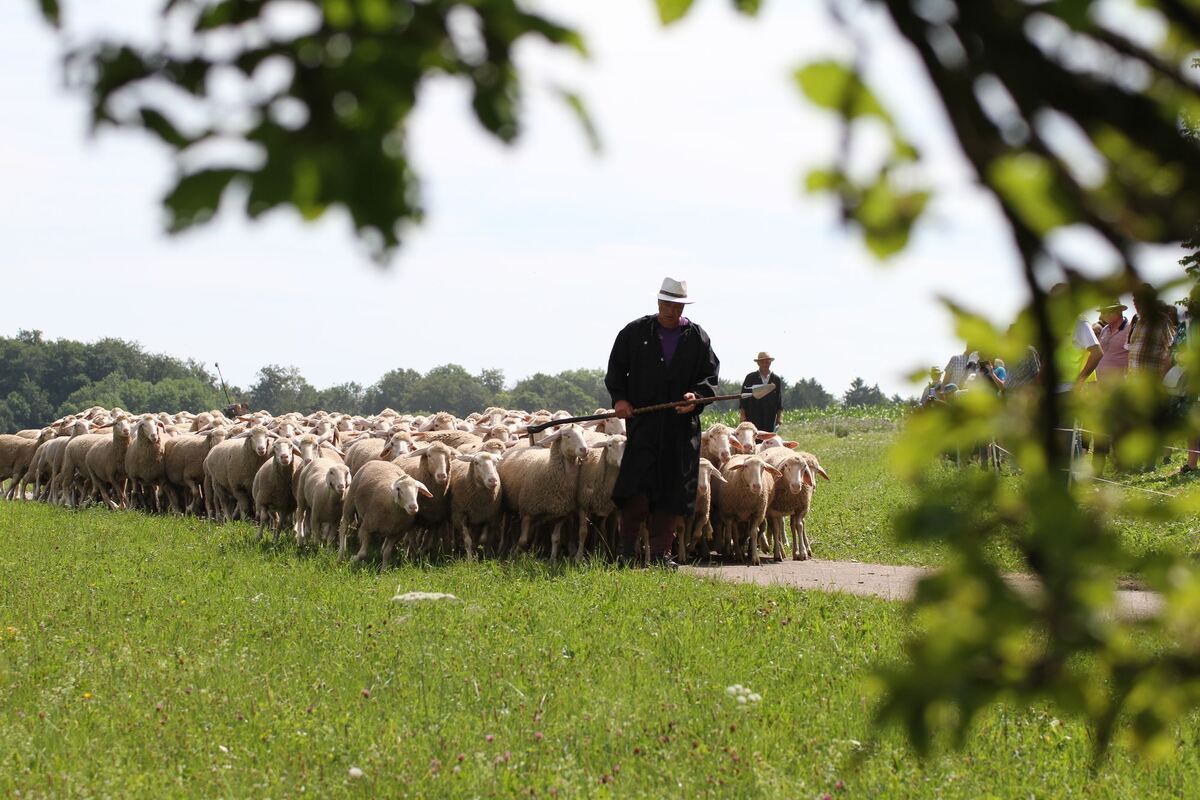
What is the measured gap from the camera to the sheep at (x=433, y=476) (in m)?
12.7

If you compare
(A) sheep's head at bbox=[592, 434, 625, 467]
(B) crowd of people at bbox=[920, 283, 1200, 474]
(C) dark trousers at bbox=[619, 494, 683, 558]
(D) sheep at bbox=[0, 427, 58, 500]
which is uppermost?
(B) crowd of people at bbox=[920, 283, 1200, 474]

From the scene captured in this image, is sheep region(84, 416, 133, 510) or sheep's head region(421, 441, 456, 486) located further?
sheep region(84, 416, 133, 510)

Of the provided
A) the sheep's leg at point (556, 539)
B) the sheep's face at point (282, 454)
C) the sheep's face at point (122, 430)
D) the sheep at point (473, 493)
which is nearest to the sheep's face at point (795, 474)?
the sheep's leg at point (556, 539)

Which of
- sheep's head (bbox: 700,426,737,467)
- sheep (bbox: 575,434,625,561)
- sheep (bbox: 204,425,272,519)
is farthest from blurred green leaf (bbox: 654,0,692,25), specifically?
Result: sheep (bbox: 204,425,272,519)

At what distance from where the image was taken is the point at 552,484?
40.2 feet

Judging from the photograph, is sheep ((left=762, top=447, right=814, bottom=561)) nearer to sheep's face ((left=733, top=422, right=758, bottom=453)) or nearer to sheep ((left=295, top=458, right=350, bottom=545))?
sheep's face ((left=733, top=422, right=758, bottom=453))

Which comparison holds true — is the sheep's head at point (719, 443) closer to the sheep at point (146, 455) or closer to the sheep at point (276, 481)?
the sheep at point (276, 481)

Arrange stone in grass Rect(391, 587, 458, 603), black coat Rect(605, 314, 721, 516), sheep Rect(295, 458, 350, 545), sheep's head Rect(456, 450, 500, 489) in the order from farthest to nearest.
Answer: sheep Rect(295, 458, 350, 545), sheep's head Rect(456, 450, 500, 489), black coat Rect(605, 314, 721, 516), stone in grass Rect(391, 587, 458, 603)

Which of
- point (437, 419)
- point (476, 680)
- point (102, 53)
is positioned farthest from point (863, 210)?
point (437, 419)

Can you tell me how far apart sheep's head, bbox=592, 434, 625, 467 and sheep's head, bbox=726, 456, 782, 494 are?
124cm

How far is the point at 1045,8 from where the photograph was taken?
1.46 metres

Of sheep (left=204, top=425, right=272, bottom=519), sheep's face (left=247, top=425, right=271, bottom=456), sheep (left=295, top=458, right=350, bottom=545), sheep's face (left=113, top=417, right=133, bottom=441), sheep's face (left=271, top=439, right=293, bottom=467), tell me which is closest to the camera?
sheep (left=295, top=458, right=350, bottom=545)

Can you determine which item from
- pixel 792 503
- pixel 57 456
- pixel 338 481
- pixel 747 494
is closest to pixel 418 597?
pixel 338 481

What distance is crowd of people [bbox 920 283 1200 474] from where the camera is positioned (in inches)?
70.0
